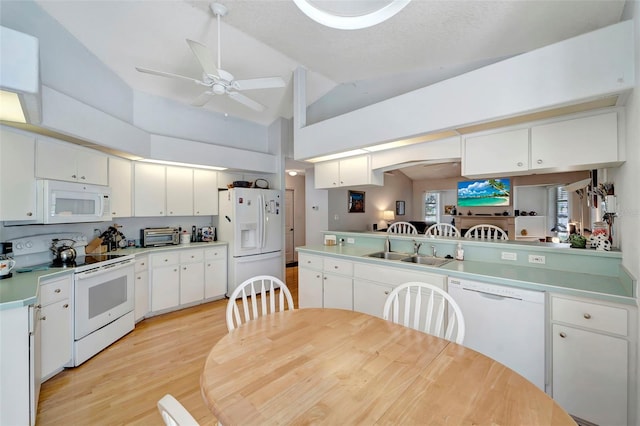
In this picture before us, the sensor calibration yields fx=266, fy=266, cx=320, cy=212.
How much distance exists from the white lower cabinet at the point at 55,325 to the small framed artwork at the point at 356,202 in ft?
16.4

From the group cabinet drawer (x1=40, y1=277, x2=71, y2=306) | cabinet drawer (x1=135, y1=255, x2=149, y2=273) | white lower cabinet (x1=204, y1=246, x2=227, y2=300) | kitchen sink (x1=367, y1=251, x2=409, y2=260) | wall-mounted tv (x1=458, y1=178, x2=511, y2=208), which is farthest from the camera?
wall-mounted tv (x1=458, y1=178, x2=511, y2=208)

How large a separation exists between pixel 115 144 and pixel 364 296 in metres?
3.16

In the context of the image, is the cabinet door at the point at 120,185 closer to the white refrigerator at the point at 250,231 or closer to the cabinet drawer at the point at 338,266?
the white refrigerator at the point at 250,231

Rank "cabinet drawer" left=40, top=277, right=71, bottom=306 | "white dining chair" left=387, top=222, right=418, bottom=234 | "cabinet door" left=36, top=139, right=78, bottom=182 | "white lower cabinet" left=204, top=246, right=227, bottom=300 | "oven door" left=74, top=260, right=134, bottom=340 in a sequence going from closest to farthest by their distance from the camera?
1. "cabinet drawer" left=40, top=277, right=71, bottom=306
2. "cabinet door" left=36, top=139, right=78, bottom=182
3. "oven door" left=74, top=260, right=134, bottom=340
4. "white lower cabinet" left=204, top=246, right=227, bottom=300
5. "white dining chair" left=387, top=222, right=418, bottom=234

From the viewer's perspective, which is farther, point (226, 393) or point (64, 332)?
point (64, 332)

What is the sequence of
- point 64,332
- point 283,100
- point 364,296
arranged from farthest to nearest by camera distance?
point 283,100, point 364,296, point 64,332

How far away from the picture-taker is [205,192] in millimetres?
4316

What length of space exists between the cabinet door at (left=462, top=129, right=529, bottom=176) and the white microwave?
380 cm

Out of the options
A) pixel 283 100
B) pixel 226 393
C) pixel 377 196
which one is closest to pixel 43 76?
pixel 283 100

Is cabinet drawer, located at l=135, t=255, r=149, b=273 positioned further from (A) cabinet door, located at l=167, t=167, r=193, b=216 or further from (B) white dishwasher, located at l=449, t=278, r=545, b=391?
(B) white dishwasher, located at l=449, t=278, r=545, b=391

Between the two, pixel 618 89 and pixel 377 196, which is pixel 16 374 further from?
pixel 377 196

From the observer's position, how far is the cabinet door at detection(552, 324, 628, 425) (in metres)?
1.53

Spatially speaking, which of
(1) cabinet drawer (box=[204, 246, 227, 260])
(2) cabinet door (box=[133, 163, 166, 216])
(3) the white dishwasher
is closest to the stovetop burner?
(2) cabinet door (box=[133, 163, 166, 216])

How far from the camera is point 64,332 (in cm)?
231
